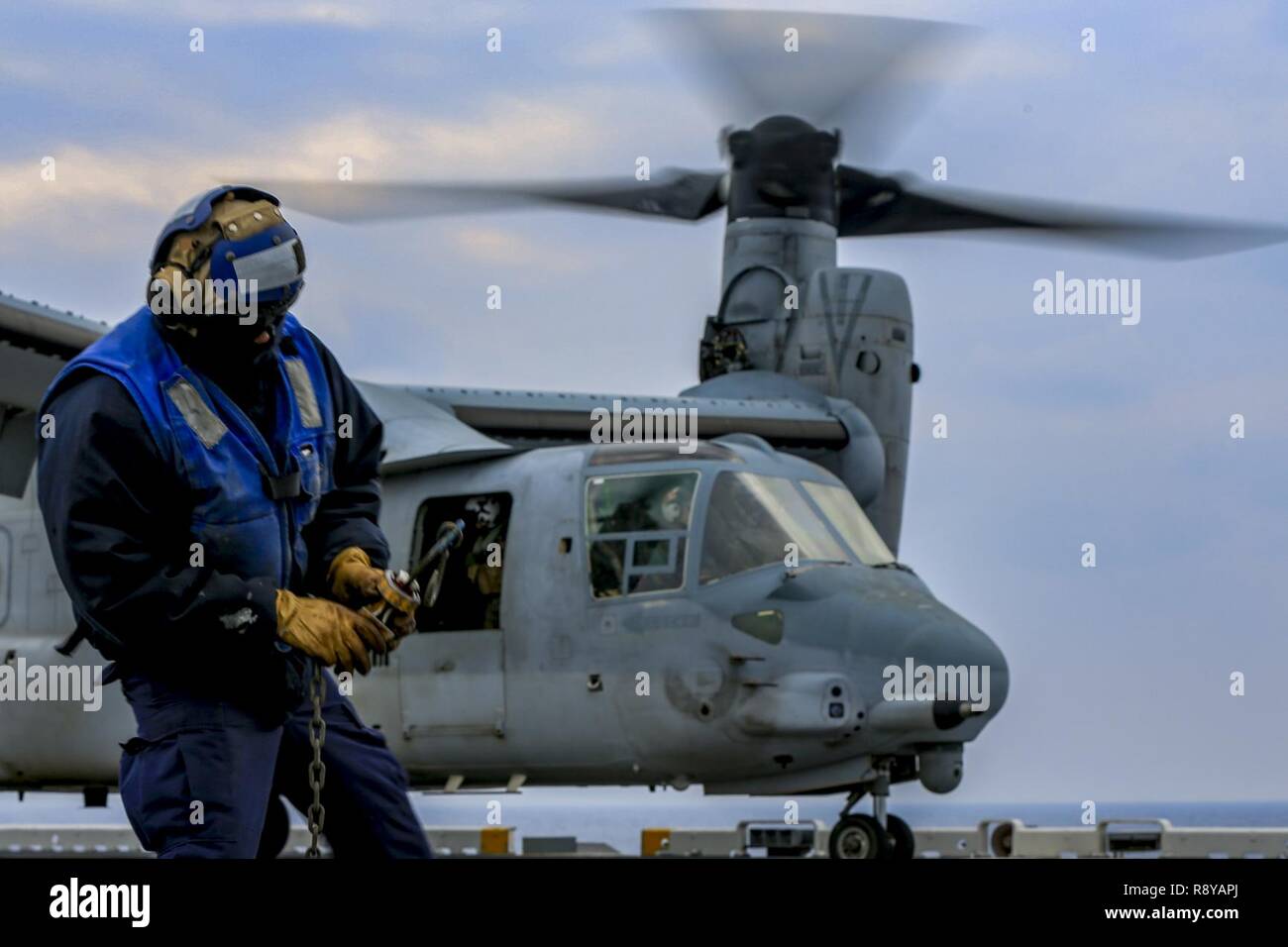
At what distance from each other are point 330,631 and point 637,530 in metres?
7.36

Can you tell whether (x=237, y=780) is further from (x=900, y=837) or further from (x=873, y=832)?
(x=900, y=837)

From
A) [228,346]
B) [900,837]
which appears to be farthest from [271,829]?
[900,837]

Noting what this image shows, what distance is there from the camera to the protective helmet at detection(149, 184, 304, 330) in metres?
3.11

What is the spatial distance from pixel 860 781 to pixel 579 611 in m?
1.87

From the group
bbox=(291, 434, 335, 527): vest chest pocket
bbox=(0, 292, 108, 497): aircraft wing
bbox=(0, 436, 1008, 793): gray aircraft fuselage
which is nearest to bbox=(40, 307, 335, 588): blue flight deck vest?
bbox=(291, 434, 335, 527): vest chest pocket

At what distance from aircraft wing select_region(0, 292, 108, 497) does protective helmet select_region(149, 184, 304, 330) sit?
25.9 ft

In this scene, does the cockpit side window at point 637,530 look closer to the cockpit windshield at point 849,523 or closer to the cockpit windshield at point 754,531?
the cockpit windshield at point 754,531

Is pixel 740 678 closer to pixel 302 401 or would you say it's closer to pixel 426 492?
pixel 426 492

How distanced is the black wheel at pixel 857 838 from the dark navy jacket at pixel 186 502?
24.1 ft

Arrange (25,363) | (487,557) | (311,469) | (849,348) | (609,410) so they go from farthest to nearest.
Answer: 1. (849,348)
2. (609,410)
3. (25,363)
4. (487,557)
5. (311,469)

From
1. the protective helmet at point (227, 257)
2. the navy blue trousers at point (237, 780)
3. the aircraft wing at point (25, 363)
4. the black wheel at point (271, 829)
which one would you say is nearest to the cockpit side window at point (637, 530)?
the aircraft wing at point (25, 363)

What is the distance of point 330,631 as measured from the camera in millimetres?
3043
